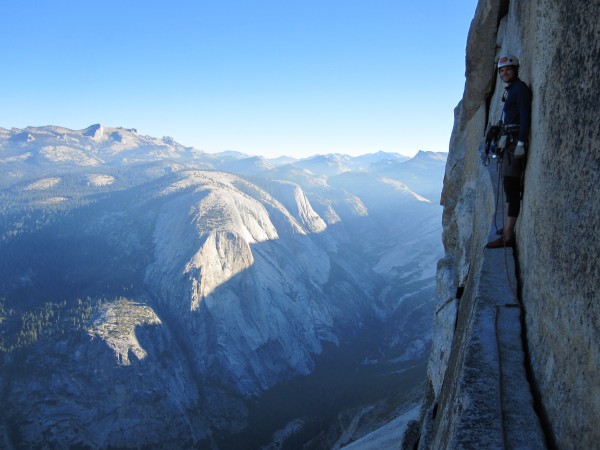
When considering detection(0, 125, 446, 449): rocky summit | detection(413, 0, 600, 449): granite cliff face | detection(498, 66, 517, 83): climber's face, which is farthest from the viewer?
detection(0, 125, 446, 449): rocky summit

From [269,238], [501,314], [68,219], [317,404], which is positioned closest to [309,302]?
[269,238]

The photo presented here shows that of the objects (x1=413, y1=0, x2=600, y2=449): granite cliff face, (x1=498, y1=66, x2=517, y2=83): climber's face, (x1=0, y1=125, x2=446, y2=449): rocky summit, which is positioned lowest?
(x1=0, y1=125, x2=446, y2=449): rocky summit

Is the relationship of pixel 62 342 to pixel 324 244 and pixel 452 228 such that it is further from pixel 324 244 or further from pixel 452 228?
pixel 324 244

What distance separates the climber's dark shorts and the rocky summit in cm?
3189

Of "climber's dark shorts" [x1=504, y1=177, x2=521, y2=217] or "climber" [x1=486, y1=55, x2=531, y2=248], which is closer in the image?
"climber" [x1=486, y1=55, x2=531, y2=248]

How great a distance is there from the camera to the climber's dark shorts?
30.8ft

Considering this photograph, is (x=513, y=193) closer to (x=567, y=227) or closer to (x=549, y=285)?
(x=549, y=285)

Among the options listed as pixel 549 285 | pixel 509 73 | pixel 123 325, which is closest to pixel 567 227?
pixel 549 285

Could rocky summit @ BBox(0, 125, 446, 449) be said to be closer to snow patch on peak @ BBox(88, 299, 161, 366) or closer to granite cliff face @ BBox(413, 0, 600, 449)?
snow patch on peak @ BBox(88, 299, 161, 366)

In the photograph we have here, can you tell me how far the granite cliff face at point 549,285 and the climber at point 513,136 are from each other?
0.23m

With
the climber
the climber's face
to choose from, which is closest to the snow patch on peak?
the climber

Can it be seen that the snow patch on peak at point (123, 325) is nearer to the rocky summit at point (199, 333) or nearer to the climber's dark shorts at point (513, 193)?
the rocky summit at point (199, 333)

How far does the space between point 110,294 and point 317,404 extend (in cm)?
6028

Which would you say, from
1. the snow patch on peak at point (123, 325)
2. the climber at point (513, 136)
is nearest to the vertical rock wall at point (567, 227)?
the climber at point (513, 136)
